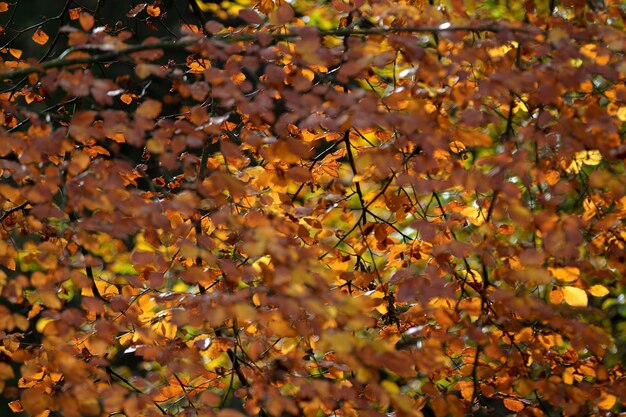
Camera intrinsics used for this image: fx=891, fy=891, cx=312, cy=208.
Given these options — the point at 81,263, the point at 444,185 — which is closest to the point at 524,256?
the point at 444,185

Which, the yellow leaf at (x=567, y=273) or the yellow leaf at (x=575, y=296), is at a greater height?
the yellow leaf at (x=567, y=273)

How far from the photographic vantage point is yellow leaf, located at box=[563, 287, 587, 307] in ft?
7.95

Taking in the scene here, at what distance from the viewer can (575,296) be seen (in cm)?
249

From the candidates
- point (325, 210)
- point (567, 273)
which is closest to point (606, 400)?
point (567, 273)

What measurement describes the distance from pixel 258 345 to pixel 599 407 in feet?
3.63

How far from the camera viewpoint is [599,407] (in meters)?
2.67

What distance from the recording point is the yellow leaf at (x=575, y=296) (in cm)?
242

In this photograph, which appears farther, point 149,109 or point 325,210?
point 325,210

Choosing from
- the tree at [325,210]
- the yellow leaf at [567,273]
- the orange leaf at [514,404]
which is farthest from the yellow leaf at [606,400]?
the yellow leaf at [567,273]

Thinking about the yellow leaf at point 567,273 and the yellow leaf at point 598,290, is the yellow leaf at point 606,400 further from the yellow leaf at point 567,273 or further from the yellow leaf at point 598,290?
the yellow leaf at point 567,273

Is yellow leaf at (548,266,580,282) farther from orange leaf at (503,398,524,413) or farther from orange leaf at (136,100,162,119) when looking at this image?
orange leaf at (136,100,162,119)

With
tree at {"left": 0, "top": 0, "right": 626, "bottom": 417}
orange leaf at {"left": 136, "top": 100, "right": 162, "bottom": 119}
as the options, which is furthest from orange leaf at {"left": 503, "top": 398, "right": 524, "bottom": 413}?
orange leaf at {"left": 136, "top": 100, "right": 162, "bottom": 119}

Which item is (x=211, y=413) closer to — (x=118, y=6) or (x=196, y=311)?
(x=196, y=311)

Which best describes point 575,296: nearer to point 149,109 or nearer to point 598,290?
point 598,290
